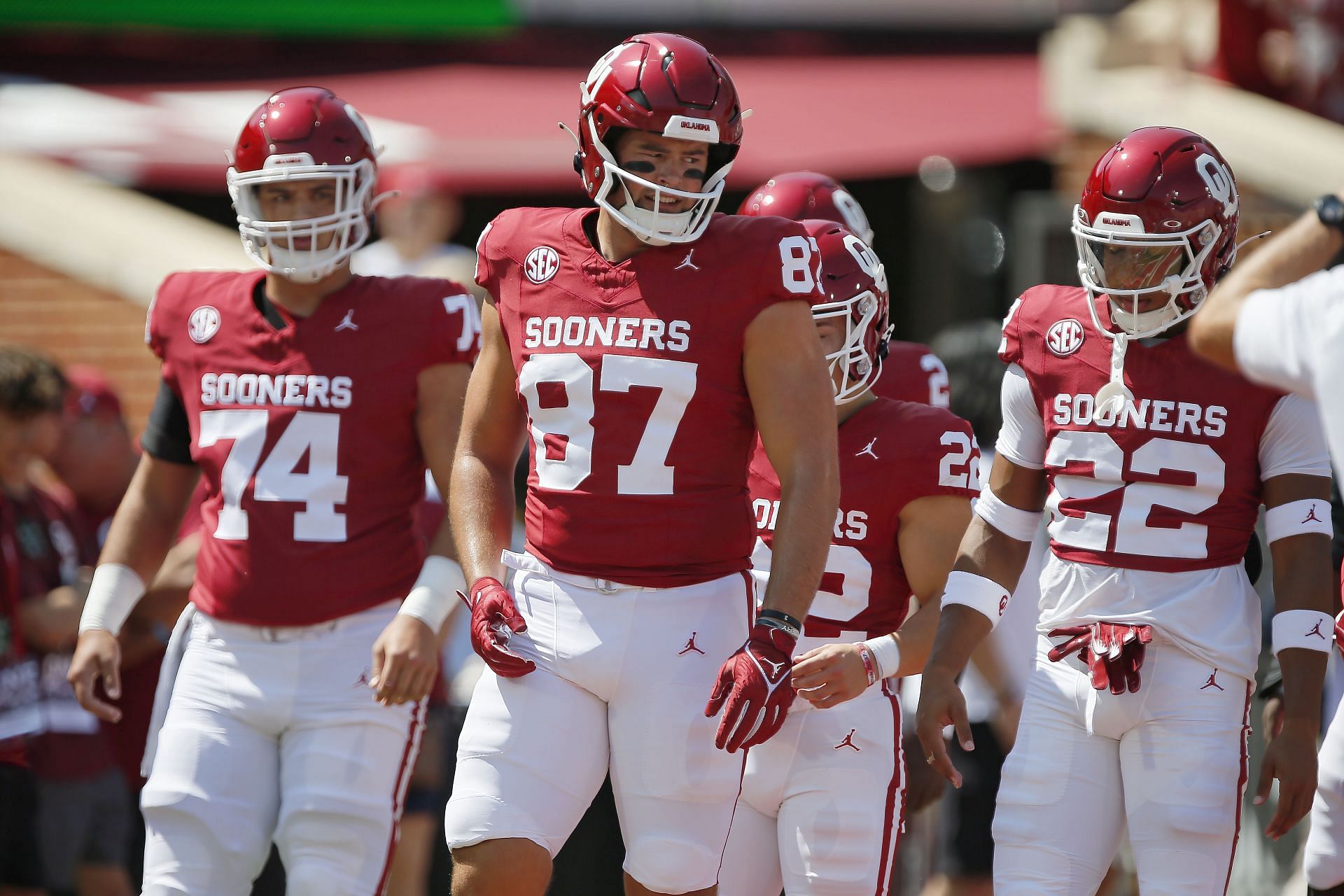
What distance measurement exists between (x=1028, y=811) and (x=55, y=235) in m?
5.70

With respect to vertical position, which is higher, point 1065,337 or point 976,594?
point 1065,337

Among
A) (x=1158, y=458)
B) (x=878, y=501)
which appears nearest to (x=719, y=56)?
(x=878, y=501)

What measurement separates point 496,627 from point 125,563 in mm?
1447

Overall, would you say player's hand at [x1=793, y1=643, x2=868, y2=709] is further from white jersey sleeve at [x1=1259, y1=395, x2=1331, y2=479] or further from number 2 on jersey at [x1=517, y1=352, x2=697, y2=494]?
white jersey sleeve at [x1=1259, y1=395, x2=1331, y2=479]

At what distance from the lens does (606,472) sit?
3.89m

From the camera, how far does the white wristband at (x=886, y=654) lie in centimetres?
425

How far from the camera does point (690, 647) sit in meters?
3.86

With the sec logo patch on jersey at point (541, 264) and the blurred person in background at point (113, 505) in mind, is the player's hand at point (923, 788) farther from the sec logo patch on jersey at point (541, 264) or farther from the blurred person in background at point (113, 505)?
the blurred person in background at point (113, 505)

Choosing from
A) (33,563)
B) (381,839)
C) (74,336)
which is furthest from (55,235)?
(381,839)

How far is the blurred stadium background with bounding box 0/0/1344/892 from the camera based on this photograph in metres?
8.52

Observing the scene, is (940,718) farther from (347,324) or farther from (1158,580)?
(347,324)

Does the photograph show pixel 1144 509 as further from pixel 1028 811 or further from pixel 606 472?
pixel 606 472

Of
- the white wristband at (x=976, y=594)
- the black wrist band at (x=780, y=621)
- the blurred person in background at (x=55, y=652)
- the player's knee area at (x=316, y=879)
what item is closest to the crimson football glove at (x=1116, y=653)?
the white wristband at (x=976, y=594)

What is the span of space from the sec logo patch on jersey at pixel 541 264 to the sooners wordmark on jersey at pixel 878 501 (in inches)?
33.6
